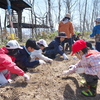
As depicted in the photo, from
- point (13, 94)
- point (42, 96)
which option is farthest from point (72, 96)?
point (13, 94)

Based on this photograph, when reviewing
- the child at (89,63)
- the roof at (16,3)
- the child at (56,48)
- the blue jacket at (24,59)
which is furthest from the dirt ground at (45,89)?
the roof at (16,3)

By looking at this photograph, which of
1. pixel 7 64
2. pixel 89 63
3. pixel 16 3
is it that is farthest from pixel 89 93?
pixel 16 3

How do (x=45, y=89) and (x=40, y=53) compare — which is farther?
(x=40, y=53)

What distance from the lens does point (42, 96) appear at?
5.53 ft

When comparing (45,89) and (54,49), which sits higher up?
(54,49)

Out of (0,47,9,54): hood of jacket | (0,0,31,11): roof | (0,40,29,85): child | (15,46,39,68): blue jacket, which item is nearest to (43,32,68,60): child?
(15,46,39,68): blue jacket

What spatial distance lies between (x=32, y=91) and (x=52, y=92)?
0.91ft

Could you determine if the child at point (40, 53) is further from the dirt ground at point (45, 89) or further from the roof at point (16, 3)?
the roof at point (16, 3)

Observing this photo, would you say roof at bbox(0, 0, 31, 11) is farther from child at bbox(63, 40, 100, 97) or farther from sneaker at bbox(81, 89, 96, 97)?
A: sneaker at bbox(81, 89, 96, 97)

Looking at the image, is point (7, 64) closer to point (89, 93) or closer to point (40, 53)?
point (89, 93)

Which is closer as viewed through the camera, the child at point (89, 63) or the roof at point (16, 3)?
the child at point (89, 63)

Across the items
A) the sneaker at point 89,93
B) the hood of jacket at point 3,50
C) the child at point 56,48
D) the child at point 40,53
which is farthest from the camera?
the child at point 56,48

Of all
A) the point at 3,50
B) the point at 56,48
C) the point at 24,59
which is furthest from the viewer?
the point at 56,48

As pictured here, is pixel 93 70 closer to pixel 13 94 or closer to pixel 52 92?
pixel 52 92
